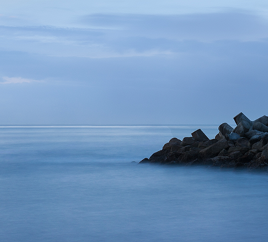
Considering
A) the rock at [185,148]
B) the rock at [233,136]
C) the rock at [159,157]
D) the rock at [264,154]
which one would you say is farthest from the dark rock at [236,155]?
the rock at [159,157]

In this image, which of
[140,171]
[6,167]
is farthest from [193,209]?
[6,167]

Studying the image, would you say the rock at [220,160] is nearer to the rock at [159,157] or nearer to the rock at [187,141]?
the rock at [187,141]

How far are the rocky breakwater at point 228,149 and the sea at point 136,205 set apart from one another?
1.70 feet

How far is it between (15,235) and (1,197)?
4416 millimetres

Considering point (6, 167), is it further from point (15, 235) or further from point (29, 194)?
point (15, 235)

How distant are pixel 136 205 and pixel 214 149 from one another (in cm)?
658

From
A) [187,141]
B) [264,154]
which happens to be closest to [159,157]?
[187,141]

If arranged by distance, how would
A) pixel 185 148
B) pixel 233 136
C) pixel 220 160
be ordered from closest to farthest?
1. pixel 220 160
2. pixel 233 136
3. pixel 185 148

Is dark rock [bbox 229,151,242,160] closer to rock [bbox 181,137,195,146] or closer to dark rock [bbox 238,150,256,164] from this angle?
dark rock [bbox 238,150,256,164]

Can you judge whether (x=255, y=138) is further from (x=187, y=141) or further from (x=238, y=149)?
(x=187, y=141)

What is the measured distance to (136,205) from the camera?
10641 millimetres

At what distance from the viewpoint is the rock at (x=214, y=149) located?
16.2 metres

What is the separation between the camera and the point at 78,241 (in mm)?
7203

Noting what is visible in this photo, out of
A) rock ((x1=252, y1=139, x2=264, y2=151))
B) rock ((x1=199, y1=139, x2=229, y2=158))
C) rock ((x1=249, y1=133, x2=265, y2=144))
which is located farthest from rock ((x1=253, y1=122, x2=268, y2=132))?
rock ((x1=252, y1=139, x2=264, y2=151))
